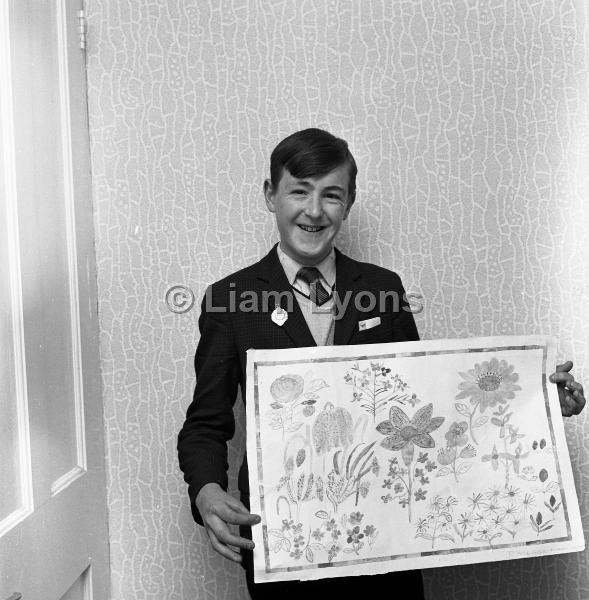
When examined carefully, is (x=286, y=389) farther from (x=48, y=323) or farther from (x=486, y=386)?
(x=48, y=323)

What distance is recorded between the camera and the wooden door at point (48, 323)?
116 cm

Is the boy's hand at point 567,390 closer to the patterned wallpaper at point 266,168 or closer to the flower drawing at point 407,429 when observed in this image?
the flower drawing at point 407,429

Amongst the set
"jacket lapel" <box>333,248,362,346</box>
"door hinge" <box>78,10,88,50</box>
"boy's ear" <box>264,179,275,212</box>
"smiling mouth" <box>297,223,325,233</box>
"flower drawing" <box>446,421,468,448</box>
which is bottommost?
"flower drawing" <box>446,421,468,448</box>

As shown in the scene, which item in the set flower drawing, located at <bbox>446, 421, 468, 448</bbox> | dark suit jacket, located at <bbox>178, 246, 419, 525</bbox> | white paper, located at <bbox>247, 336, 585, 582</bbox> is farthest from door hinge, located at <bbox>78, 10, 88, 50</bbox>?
flower drawing, located at <bbox>446, 421, 468, 448</bbox>

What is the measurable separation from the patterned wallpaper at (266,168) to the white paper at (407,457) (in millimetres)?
462

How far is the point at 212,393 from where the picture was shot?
1.34 m

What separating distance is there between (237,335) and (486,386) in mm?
482

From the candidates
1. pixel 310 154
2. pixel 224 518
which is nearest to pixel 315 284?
pixel 310 154

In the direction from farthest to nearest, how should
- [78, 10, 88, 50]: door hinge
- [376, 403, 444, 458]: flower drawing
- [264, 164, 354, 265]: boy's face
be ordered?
[78, 10, 88, 50]: door hinge → [264, 164, 354, 265]: boy's face → [376, 403, 444, 458]: flower drawing

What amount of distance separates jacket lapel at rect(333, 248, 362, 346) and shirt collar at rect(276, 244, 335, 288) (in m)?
0.02

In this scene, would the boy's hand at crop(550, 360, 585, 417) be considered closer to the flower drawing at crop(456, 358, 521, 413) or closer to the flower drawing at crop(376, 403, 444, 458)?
the flower drawing at crop(456, 358, 521, 413)

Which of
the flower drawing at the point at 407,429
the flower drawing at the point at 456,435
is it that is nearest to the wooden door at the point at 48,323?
the flower drawing at the point at 407,429

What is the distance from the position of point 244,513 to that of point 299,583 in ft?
0.89

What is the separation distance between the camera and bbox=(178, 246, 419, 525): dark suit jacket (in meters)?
1.32
